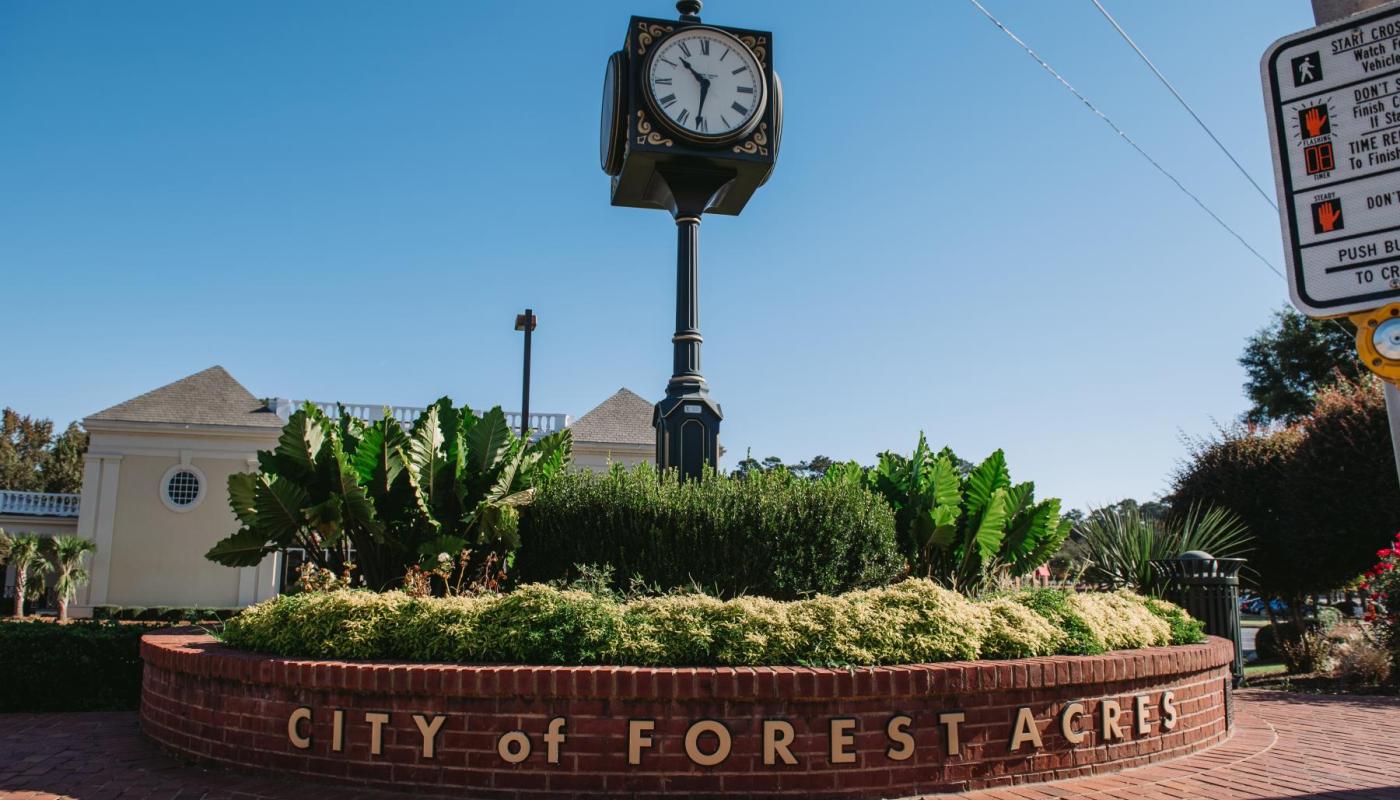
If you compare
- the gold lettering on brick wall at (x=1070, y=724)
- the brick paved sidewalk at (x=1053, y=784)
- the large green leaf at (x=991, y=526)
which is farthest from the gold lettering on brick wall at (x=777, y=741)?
the large green leaf at (x=991, y=526)

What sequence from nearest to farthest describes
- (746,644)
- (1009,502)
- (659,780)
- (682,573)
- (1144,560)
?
(659,780)
(746,644)
(682,573)
(1009,502)
(1144,560)

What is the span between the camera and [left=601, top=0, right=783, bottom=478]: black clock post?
29.9ft

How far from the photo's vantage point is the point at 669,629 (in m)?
5.65

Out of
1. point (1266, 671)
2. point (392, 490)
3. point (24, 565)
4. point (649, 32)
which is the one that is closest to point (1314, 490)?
point (1266, 671)

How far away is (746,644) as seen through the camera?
5555 millimetres

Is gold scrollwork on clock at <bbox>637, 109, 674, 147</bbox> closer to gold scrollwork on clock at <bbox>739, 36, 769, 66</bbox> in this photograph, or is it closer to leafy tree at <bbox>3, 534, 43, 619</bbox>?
gold scrollwork on clock at <bbox>739, 36, 769, 66</bbox>

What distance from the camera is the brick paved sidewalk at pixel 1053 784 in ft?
17.6

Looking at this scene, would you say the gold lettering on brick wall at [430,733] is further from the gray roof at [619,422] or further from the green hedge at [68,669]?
the gray roof at [619,422]

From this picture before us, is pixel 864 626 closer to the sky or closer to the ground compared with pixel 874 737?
closer to the sky

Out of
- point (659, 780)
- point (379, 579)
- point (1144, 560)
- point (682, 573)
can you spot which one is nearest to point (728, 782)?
point (659, 780)

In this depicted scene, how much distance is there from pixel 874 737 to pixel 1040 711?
3.70ft

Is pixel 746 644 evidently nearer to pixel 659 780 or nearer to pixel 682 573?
Answer: pixel 659 780

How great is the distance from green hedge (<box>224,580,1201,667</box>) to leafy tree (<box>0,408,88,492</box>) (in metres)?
56.7

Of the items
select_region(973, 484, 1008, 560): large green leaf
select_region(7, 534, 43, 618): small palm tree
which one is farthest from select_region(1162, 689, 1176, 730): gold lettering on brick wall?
select_region(7, 534, 43, 618): small palm tree
